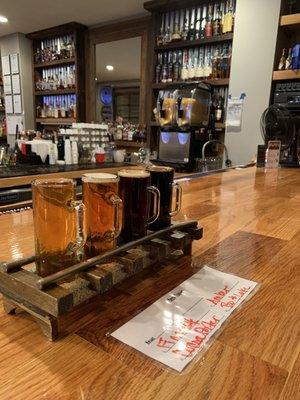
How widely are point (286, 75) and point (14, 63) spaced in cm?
466

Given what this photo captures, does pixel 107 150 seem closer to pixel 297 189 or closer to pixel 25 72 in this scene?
pixel 297 189

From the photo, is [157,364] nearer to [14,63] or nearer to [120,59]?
[120,59]

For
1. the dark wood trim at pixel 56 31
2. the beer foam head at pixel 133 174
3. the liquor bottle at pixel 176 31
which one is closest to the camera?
the beer foam head at pixel 133 174

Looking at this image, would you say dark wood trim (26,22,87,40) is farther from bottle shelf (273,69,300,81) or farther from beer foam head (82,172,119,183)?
beer foam head (82,172,119,183)

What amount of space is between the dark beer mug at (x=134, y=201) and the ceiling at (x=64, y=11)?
417 centimetres

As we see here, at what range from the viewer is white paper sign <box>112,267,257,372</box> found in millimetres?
417

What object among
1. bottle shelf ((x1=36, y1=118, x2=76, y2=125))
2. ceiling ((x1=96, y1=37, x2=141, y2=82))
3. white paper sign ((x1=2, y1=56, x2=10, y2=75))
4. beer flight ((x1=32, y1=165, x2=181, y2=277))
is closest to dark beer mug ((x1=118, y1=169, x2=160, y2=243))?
beer flight ((x1=32, y1=165, x2=181, y2=277))

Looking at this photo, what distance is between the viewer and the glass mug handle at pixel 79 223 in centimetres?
48

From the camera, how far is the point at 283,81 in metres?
3.18

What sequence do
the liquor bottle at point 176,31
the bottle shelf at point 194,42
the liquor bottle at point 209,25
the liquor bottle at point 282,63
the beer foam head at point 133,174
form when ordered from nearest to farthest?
1. the beer foam head at point 133,174
2. the liquor bottle at point 282,63
3. the bottle shelf at point 194,42
4. the liquor bottle at point 209,25
5. the liquor bottle at point 176,31

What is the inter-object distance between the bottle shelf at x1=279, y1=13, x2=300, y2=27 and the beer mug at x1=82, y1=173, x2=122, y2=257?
10.7ft

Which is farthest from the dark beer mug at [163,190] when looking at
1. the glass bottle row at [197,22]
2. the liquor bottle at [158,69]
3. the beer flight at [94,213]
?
the liquor bottle at [158,69]

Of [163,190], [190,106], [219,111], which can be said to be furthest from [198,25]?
[163,190]

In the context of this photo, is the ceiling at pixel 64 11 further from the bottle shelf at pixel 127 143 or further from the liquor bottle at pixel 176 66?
the bottle shelf at pixel 127 143
